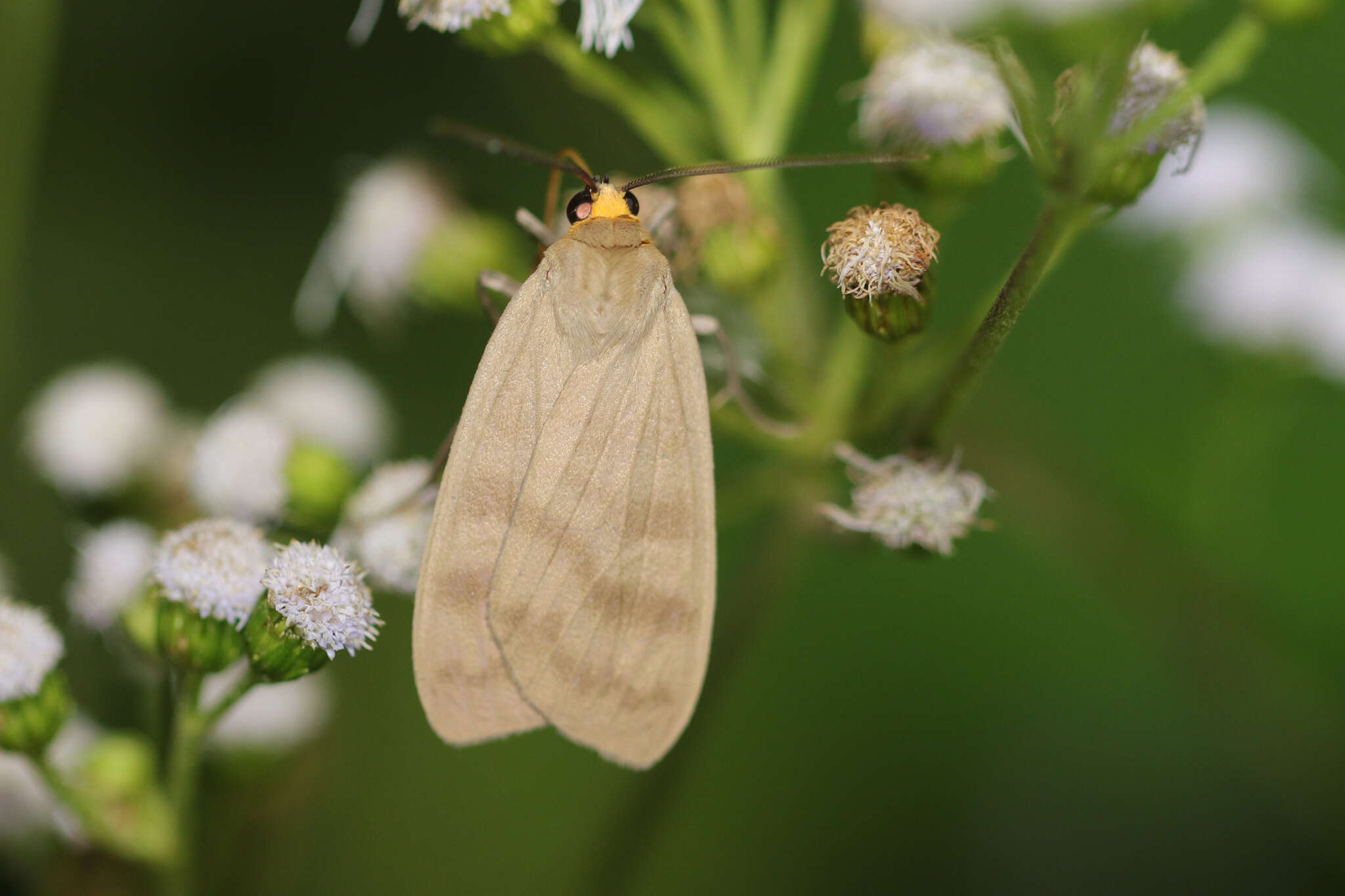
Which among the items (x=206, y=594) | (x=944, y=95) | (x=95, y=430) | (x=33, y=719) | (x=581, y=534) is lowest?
(x=33, y=719)

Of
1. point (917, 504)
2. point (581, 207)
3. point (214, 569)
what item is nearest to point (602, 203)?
point (581, 207)

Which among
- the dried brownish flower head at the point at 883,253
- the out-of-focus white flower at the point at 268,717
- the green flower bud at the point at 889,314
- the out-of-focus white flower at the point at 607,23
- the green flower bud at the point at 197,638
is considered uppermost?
the out-of-focus white flower at the point at 607,23

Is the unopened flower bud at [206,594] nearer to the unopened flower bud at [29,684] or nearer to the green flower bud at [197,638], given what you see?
the green flower bud at [197,638]

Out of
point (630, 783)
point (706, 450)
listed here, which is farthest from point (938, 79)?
point (630, 783)

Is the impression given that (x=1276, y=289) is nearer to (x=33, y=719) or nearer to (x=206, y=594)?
(x=206, y=594)

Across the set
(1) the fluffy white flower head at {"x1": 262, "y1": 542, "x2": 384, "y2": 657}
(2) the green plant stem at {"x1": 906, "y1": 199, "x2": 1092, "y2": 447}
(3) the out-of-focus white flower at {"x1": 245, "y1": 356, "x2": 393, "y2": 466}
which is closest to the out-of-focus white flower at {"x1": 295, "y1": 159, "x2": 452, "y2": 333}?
(3) the out-of-focus white flower at {"x1": 245, "y1": 356, "x2": 393, "y2": 466}

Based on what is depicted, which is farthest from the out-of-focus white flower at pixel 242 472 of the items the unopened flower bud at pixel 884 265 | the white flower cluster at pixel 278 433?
the unopened flower bud at pixel 884 265
